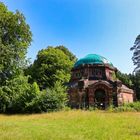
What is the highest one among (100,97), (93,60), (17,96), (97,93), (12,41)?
(93,60)

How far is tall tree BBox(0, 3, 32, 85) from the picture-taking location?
29.4 meters

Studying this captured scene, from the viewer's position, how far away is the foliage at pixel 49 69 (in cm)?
5741

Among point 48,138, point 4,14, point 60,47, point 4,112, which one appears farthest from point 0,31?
point 60,47

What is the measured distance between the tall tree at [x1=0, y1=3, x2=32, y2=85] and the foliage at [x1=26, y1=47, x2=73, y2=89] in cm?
2599

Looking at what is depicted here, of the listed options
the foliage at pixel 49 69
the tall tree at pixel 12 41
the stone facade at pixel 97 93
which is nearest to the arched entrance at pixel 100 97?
the stone facade at pixel 97 93

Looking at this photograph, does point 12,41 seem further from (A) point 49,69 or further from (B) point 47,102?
(A) point 49,69

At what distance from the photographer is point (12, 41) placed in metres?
30.9

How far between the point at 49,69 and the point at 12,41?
2721cm

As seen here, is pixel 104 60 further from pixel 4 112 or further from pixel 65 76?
pixel 4 112

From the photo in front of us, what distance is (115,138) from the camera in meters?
11.9

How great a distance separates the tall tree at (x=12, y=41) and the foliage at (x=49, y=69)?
85.3ft

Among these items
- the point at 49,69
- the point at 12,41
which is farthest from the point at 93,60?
the point at 12,41

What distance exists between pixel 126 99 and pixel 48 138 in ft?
112

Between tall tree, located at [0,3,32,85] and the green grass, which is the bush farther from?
the green grass
